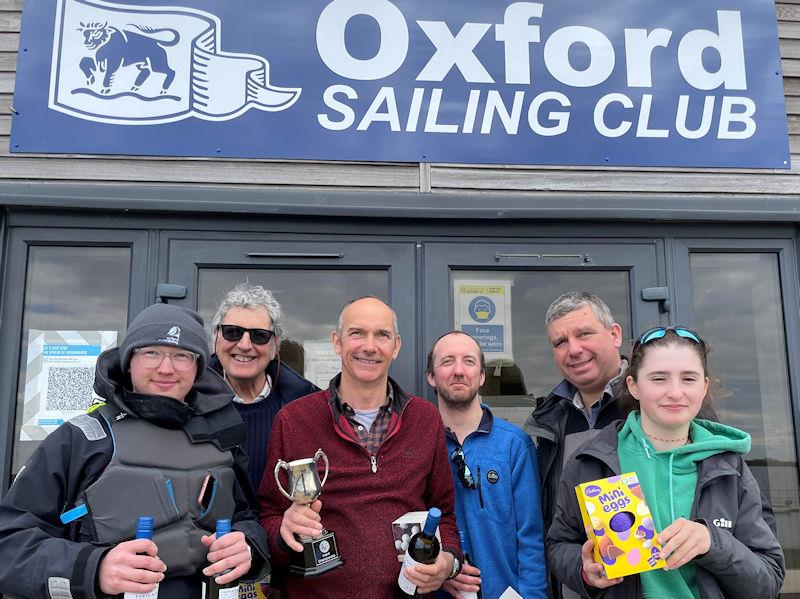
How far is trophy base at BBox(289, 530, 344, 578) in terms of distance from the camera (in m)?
2.23

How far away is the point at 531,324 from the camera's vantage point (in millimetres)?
3557

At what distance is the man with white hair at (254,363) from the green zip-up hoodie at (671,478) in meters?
1.50

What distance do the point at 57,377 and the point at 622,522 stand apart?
2.76m

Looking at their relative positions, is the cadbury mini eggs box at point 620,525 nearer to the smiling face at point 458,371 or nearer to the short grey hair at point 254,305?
the smiling face at point 458,371

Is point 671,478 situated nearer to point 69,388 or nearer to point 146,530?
point 146,530

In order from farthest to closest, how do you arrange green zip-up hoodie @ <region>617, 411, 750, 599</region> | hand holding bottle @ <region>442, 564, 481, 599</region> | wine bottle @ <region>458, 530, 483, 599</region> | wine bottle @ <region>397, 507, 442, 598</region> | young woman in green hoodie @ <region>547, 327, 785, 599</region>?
wine bottle @ <region>458, 530, 483, 599</region> → hand holding bottle @ <region>442, 564, 481, 599</region> → wine bottle @ <region>397, 507, 442, 598</region> → green zip-up hoodie @ <region>617, 411, 750, 599</region> → young woman in green hoodie @ <region>547, 327, 785, 599</region>

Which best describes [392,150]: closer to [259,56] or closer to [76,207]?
[259,56]

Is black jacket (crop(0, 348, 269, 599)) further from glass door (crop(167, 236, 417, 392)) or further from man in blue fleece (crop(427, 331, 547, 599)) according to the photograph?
glass door (crop(167, 236, 417, 392))

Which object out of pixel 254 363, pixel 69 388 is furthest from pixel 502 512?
pixel 69 388

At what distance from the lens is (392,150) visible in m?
3.62

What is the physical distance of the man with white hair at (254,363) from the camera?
2.85 meters

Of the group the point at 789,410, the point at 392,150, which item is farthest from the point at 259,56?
the point at 789,410

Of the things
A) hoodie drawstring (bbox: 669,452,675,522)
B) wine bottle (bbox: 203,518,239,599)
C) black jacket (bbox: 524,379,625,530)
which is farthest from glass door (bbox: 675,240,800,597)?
wine bottle (bbox: 203,518,239,599)

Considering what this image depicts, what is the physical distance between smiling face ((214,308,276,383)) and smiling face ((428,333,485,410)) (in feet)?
Result: 2.53
